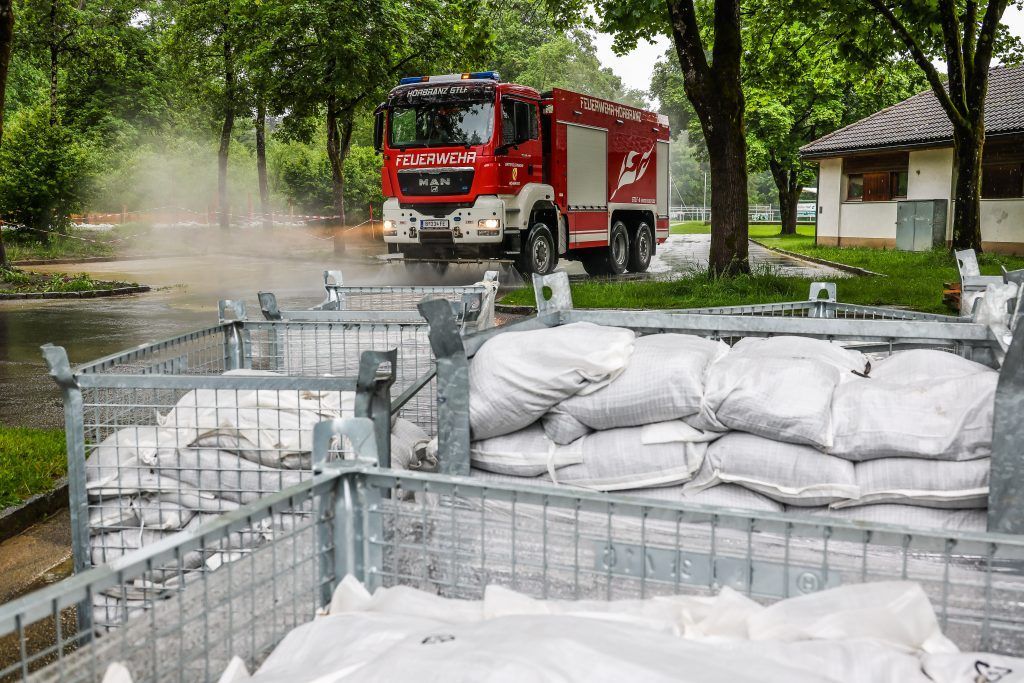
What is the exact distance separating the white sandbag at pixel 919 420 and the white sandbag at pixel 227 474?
69.4 inches

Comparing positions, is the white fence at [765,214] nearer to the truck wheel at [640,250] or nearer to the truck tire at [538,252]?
the truck wheel at [640,250]

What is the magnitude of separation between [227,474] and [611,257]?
Answer: 1941 centimetres

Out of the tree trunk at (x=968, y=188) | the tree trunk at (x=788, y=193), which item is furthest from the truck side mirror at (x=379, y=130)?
the tree trunk at (x=788, y=193)

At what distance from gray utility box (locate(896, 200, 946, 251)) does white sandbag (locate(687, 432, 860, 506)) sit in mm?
29848

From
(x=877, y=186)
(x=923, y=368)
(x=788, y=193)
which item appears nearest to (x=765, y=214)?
(x=788, y=193)

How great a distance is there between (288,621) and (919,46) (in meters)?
21.8

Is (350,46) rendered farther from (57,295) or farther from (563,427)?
(563,427)

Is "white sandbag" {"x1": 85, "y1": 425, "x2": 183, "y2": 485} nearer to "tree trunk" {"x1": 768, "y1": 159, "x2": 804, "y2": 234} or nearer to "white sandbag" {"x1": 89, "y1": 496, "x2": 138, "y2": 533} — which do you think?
"white sandbag" {"x1": 89, "y1": 496, "x2": 138, "y2": 533}

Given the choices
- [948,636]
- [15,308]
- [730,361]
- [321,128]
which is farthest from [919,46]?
[321,128]

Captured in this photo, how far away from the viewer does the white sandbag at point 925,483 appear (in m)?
2.74

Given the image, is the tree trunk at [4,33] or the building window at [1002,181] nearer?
the tree trunk at [4,33]

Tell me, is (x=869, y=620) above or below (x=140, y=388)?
below

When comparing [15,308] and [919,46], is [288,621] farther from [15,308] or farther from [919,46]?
[919,46]

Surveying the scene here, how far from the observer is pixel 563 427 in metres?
3.22
